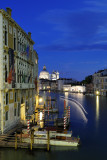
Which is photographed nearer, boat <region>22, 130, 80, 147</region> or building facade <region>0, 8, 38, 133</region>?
boat <region>22, 130, 80, 147</region>

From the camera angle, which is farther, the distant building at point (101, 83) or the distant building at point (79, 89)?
the distant building at point (79, 89)

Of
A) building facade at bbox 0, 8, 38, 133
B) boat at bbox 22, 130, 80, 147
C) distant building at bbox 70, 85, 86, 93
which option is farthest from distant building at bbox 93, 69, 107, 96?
boat at bbox 22, 130, 80, 147

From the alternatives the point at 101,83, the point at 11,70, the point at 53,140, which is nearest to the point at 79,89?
the point at 101,83

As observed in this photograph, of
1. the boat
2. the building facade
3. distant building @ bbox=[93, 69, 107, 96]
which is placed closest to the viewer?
the boat

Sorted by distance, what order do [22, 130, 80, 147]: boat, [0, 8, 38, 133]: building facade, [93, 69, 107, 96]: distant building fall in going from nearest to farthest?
[22, 130, 80, 147]: boat → [0, 8, 38, 133]: building facade → [93, 69, 107, 96]: distant building

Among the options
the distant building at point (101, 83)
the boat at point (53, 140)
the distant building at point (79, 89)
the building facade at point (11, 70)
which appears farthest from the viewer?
the distant building at point (79, 89)

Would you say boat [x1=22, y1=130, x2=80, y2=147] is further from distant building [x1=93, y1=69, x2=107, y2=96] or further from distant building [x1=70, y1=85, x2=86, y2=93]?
distant building [x1=70, y1=85, x2=86, y2=93]

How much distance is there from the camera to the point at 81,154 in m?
16.9

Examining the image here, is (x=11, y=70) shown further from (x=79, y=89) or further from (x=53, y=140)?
(x=79, y=89)

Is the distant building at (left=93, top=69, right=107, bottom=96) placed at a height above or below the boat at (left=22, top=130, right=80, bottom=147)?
above

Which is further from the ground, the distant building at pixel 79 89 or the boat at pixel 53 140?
the distant building at pixel 79 89

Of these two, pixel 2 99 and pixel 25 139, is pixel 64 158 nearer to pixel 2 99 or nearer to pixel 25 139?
pixel 25 139

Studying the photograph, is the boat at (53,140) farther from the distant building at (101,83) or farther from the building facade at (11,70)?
the distant building at (101,83)

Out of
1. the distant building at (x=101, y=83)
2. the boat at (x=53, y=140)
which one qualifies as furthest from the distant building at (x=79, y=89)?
the boat at (x=53, y=140)
